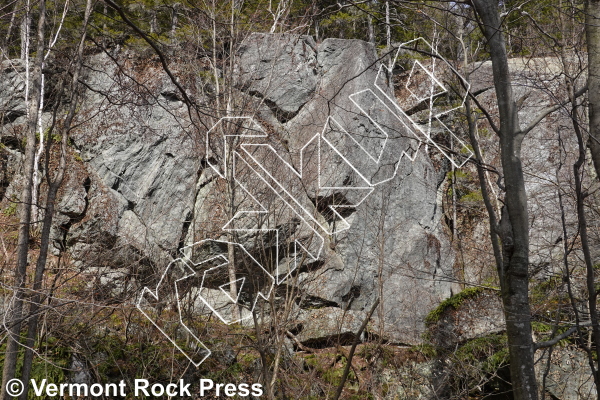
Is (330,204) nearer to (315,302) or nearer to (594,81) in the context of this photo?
(315,302)

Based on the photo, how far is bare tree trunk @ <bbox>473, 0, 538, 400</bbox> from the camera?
3.18 metres

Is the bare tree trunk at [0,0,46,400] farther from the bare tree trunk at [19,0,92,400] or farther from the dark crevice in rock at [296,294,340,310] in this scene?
the dark crevice in rock at [296,294,340,310]

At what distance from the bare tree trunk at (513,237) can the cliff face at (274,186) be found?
389 centimetres

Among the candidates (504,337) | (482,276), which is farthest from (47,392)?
(482,276)

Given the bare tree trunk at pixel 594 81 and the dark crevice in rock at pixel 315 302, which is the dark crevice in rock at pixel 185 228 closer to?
the dark crevice in rock at pixel 315 302

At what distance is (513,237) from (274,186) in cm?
421

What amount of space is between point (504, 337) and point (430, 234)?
12.7 feet

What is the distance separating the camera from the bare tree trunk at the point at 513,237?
10.4 feet

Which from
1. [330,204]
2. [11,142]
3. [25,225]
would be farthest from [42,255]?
[11,142]

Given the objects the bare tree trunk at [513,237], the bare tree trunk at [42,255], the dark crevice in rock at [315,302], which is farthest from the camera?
the dark crevice in rock at [315,302]

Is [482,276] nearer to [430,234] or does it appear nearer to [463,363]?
[430,234]

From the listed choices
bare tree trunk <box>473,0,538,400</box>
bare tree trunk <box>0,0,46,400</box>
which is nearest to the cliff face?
bare tree trunk <box>0,0,46,400</box>

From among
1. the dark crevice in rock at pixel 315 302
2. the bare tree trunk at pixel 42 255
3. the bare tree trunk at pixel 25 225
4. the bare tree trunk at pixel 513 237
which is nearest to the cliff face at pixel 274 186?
the dark crevice in rock at pixel 315 302

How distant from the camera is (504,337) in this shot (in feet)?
21.3
